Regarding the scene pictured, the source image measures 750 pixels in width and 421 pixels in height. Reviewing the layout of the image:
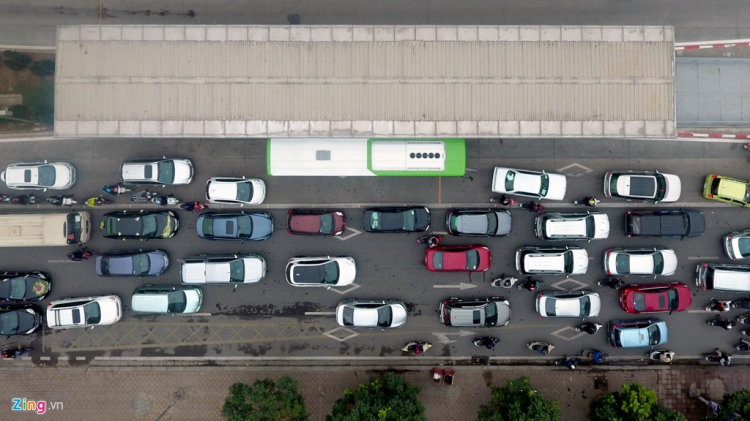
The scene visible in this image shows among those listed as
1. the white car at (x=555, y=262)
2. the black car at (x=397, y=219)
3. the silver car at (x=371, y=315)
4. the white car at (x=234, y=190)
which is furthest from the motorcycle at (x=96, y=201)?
the white car at (x=555, y=262)

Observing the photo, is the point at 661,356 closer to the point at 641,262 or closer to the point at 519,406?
the point at 641,262

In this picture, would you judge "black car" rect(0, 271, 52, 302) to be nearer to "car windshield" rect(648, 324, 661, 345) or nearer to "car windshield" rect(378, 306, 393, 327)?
"car windshield" rect(378, 306, 393, 327)

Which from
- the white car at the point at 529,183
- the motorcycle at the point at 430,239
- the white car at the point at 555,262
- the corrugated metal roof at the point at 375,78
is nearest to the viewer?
the corrugated metal roof at the point at 375,78

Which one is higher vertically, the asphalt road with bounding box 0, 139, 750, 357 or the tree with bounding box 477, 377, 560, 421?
the asphalt road with bounding box 0, 139, 750, 357

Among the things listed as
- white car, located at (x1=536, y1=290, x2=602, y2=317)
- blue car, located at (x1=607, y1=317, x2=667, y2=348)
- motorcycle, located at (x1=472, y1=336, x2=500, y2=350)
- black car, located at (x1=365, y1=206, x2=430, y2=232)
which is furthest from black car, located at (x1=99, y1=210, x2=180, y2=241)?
blue car, located at (x1=607, y1=317, x2=667, y2=348)

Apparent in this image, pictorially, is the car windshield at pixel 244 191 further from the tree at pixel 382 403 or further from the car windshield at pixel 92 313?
the tree at pixel 382 403

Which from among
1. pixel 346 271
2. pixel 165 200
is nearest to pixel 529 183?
pixel 346 271

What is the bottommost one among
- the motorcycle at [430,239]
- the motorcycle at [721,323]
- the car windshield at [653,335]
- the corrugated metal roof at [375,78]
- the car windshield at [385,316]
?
the car windshield at [653,335]
